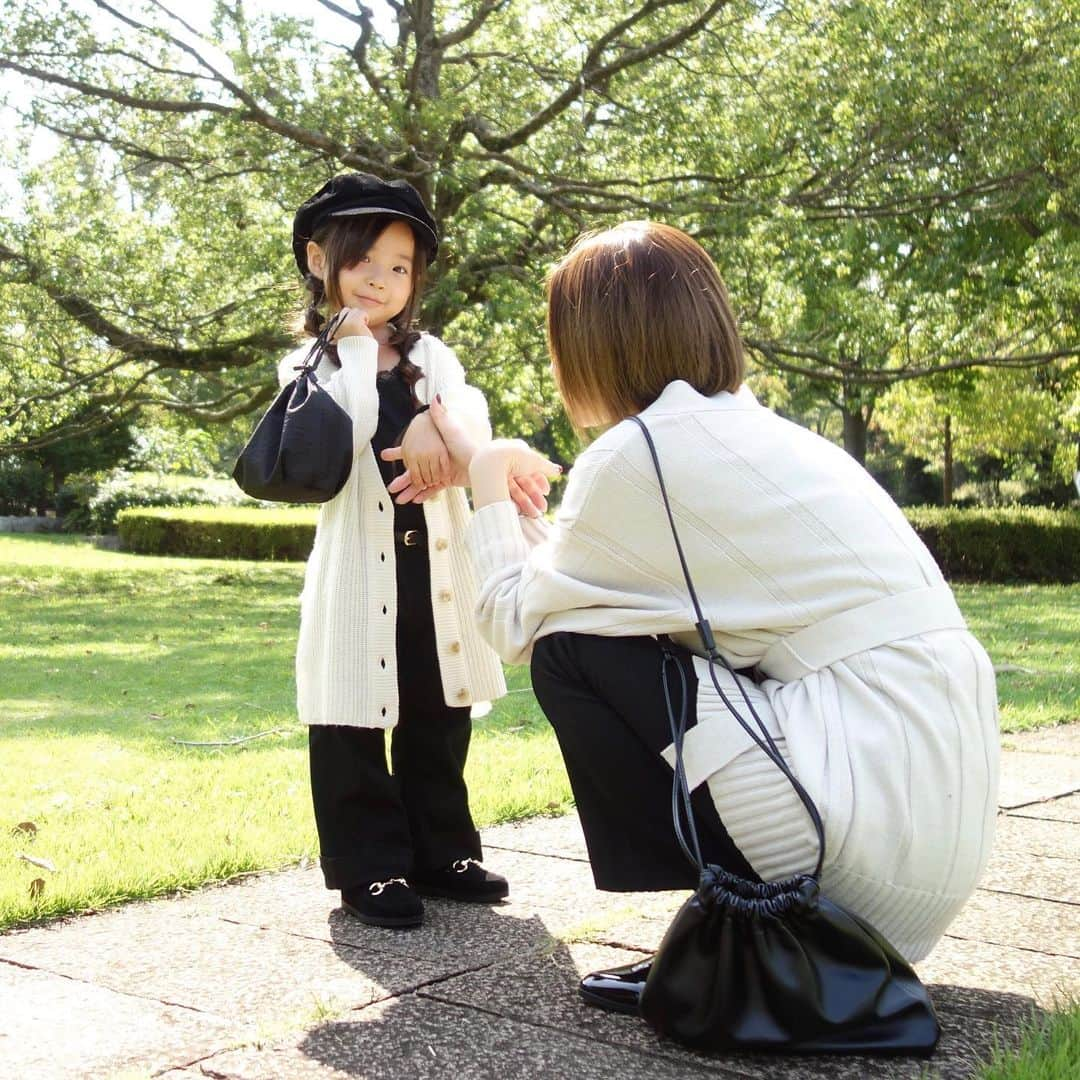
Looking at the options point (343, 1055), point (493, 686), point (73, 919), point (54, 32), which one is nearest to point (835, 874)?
point (343, 1055)

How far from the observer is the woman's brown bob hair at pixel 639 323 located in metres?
2.50

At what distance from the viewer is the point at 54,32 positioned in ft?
43.4

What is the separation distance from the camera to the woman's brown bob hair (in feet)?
8.21

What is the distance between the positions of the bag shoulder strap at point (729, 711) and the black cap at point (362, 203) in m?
1.20

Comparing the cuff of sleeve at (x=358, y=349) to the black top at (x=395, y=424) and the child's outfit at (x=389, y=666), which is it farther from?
the black top at (x=395, y=424)

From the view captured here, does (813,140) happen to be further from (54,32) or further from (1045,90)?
(54,32)

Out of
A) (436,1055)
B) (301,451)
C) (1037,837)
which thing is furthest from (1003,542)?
(436,1055)

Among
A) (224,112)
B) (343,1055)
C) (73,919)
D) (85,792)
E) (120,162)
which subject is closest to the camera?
(343,1055)

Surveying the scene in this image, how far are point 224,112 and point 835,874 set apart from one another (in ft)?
40.6

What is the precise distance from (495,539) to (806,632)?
0.67m

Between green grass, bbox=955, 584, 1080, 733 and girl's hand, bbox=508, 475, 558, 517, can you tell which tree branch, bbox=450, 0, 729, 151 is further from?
girl's hand, bbox=508, 475, 558, 517

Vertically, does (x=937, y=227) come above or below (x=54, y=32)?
below

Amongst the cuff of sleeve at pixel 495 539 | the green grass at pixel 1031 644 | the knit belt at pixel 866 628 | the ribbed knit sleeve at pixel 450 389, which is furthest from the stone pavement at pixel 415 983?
the green grass at pixel 1031 644

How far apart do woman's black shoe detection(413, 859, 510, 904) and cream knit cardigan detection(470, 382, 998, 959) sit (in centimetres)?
109
